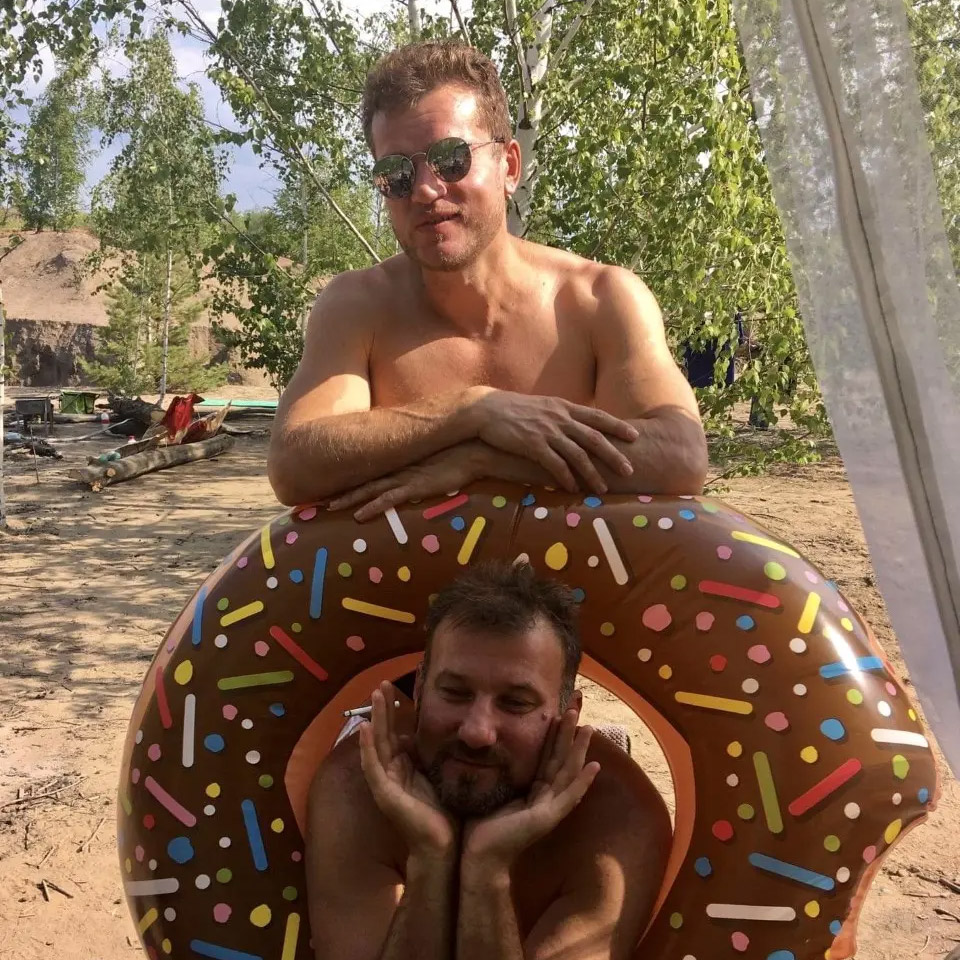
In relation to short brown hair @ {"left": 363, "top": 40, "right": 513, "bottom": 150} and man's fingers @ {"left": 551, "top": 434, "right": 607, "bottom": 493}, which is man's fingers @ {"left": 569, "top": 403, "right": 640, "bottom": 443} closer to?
man's fingers @ {"left": 551, "top": 434, "right": 607, "bottom": 493}

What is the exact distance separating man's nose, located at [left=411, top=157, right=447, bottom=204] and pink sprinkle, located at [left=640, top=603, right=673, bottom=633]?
909 millimetres

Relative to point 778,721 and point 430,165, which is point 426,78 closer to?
point 430,165

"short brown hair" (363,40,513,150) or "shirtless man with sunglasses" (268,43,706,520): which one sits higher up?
"short brown hair" (363,40,513,150)

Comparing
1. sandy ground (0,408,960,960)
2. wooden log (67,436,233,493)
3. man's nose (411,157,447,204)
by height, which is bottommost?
sandy ground (0,408,960,960)

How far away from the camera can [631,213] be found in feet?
16.3

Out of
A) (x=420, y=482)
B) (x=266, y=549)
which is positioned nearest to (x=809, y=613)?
(x=420, y=482)

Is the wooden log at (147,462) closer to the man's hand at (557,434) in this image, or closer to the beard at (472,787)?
the man's hand at (557,434)

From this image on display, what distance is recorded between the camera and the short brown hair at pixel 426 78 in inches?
81.1

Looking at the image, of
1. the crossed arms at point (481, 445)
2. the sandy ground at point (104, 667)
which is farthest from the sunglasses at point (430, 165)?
the sandy ground at point (104, 667)

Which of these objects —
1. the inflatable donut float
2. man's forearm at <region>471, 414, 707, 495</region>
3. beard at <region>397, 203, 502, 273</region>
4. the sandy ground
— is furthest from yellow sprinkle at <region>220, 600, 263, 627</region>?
the sandy ground

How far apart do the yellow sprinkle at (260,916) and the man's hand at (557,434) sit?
0.90m

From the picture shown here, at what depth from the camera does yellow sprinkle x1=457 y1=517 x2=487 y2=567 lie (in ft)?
5.83

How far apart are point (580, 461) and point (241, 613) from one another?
26.1 inches

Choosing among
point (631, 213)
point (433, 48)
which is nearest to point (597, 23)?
Answer: point (631, 213)
